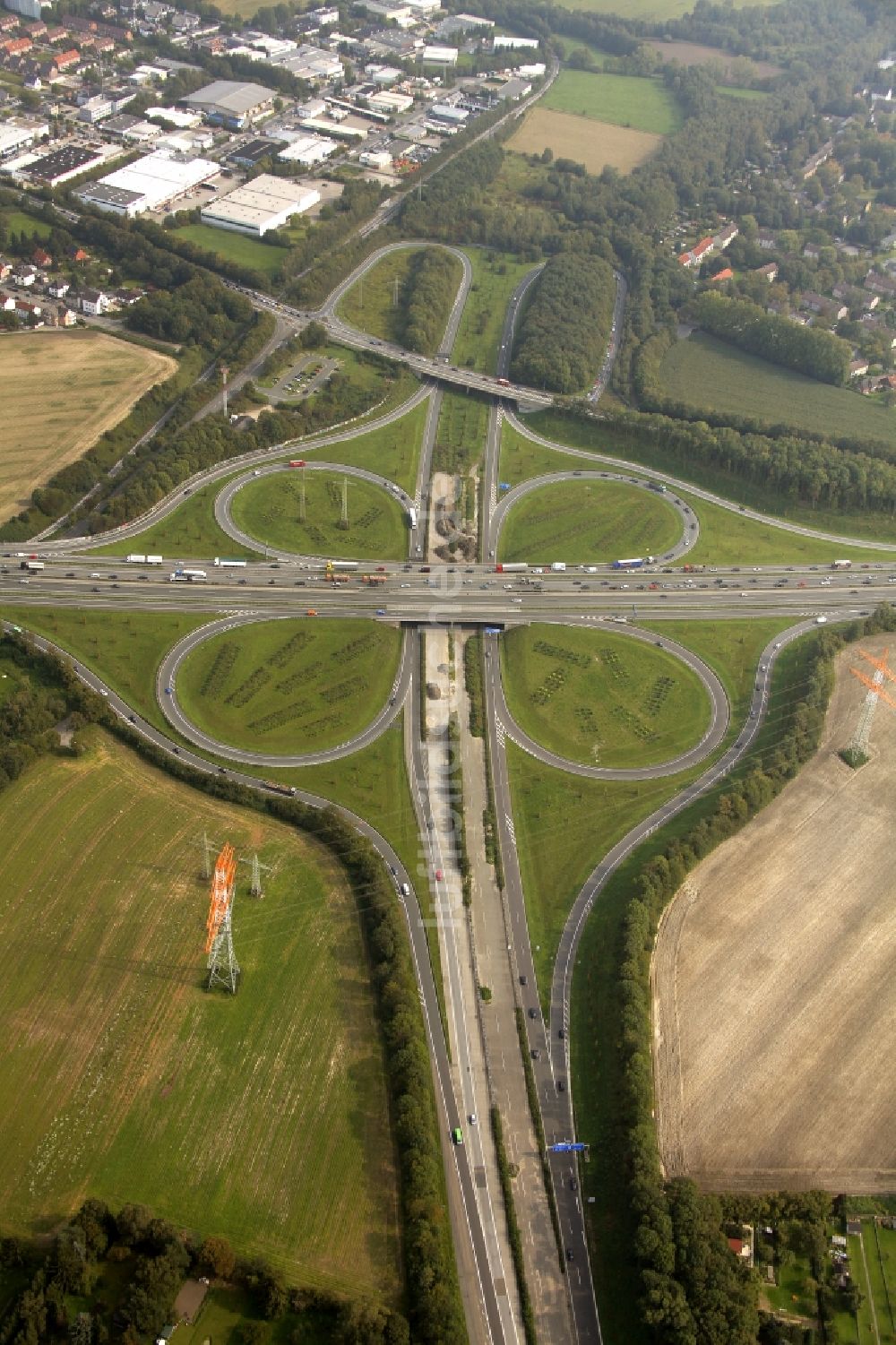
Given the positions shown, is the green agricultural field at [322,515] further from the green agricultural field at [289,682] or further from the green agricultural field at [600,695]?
the green agricultural field at [600,695]

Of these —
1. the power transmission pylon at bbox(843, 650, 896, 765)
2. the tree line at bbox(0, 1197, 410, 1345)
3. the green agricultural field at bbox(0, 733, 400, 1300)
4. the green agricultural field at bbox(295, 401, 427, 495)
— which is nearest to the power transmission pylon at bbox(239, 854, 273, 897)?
the green agricultural field at bbox(0, 733, 400, 1300)

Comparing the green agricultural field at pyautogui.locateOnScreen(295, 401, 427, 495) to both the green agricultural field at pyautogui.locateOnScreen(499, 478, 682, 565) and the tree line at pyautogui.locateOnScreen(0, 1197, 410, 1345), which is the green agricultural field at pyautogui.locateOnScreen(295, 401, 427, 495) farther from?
the tree line at pyautogui.locateOnScreen(0, 1197, 410, 1345)

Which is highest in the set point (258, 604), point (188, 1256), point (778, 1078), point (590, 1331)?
point (258, 604)

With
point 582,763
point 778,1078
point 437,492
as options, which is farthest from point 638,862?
point 437,492

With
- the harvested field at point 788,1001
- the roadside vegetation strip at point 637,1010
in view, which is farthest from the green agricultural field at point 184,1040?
the harvested field at point 788,1001

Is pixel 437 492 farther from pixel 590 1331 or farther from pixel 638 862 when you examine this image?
pixel 590 1331
